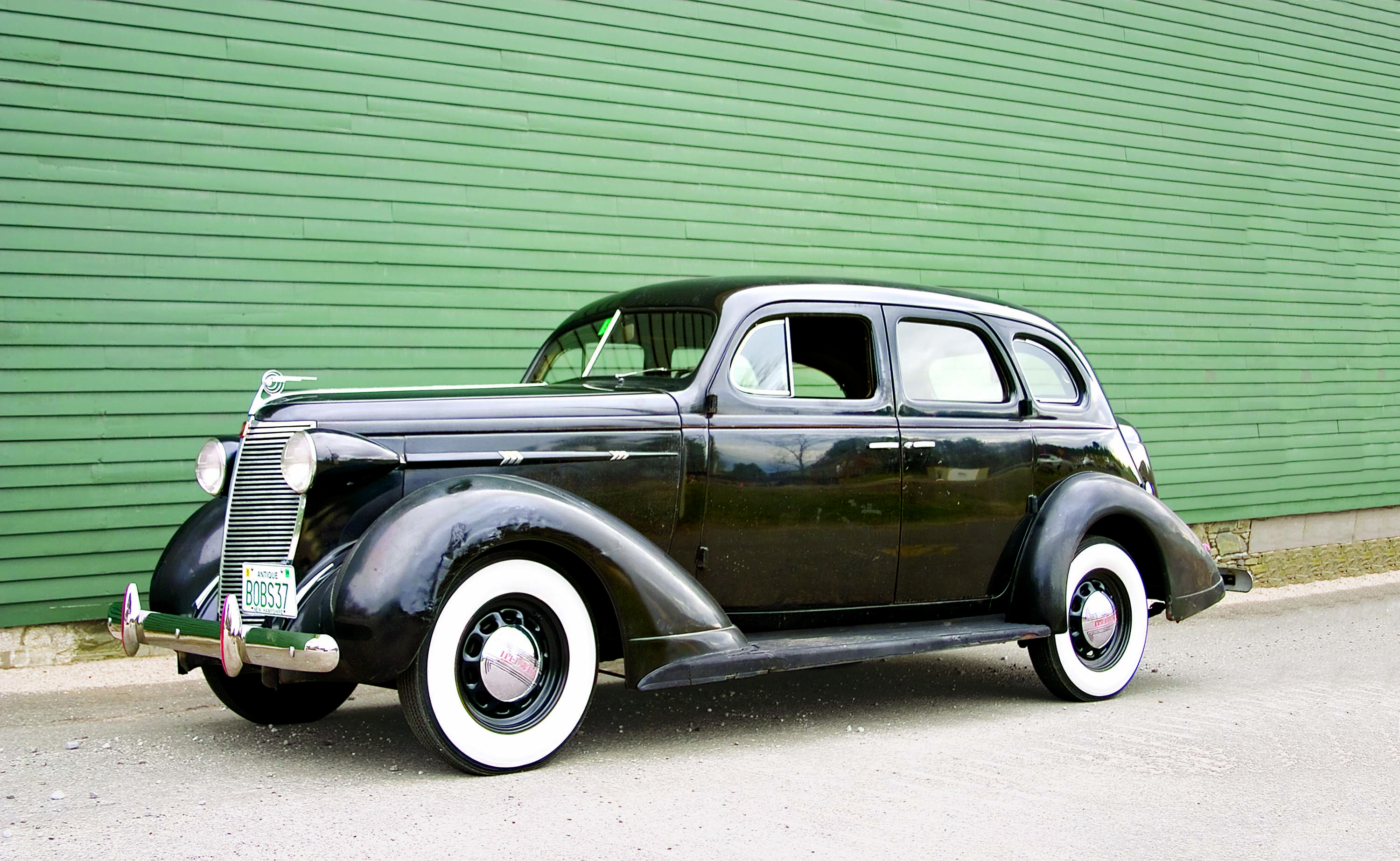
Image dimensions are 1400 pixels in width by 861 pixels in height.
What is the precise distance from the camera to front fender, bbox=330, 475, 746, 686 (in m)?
3.69

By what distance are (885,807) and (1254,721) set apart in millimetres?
2161

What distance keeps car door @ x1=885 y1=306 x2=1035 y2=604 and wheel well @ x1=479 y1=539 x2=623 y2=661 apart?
1423 mm

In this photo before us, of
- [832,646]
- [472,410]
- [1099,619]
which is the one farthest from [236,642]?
[1099,619]

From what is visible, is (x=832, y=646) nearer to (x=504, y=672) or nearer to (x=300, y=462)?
(x=504, y=672)

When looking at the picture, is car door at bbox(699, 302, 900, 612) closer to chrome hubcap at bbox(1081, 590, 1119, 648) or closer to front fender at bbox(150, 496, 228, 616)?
chrome hubcap at bbox(1081, 590, 1119, 648)

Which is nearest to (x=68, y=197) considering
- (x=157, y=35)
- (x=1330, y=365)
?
(x=157, y=35)

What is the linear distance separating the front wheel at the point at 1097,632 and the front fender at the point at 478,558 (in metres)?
1.75

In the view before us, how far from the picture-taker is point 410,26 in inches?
275

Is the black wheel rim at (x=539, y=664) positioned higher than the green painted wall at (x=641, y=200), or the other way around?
the green painted wall at (x=641, y=200)

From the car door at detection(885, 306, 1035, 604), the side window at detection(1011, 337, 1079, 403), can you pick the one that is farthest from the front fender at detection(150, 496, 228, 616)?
the side window at detection(1011, 337, 1079, 403)

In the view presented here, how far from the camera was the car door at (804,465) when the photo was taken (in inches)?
184

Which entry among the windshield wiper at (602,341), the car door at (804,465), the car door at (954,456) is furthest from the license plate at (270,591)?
the car door at (954,456)

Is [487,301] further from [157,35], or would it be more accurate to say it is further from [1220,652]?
[1220,652]

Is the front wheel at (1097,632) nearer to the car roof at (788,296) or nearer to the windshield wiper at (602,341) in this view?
the car roof at (788,296)
